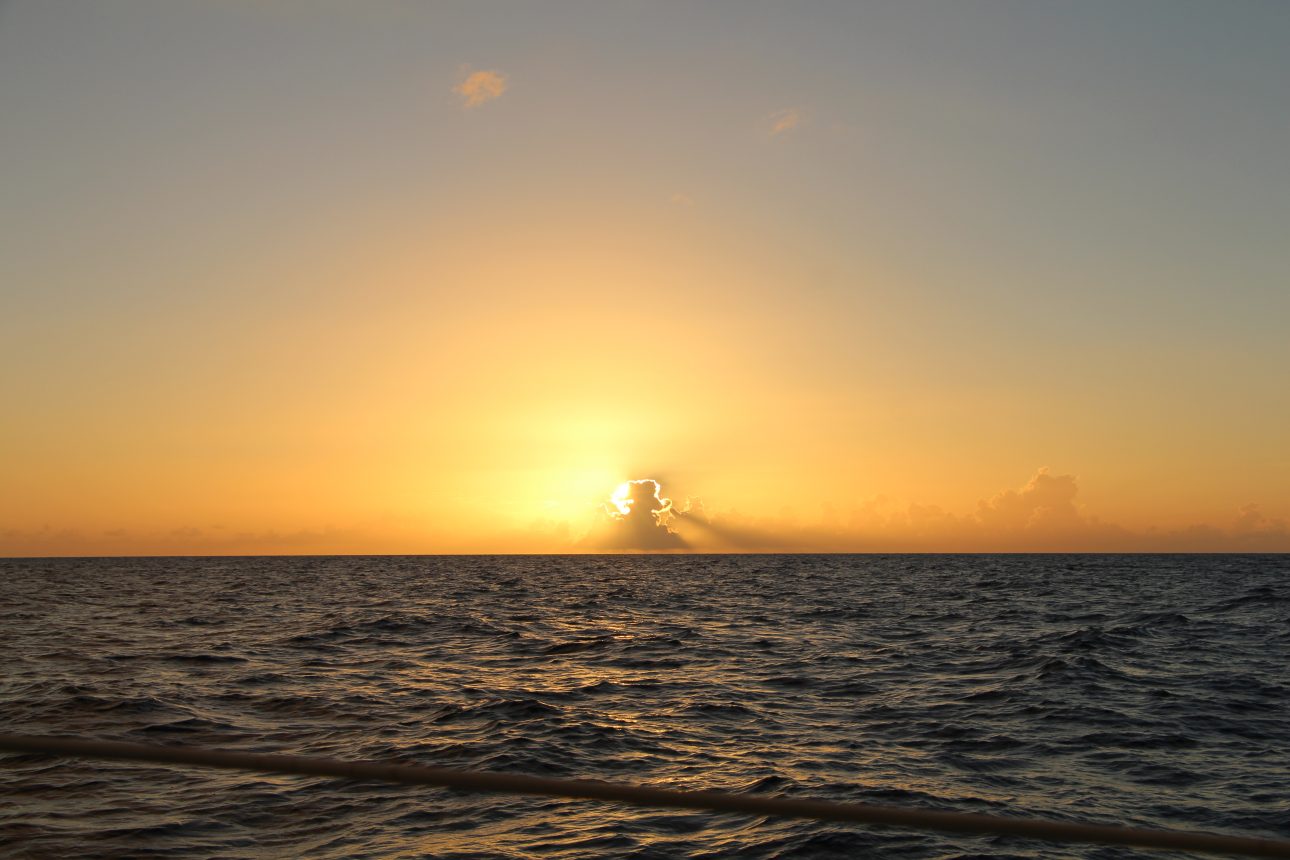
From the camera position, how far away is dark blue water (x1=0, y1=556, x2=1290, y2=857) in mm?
13406

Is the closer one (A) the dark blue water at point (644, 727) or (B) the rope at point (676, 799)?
(B) the rope at point (676, 799)

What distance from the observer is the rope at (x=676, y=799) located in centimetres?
291

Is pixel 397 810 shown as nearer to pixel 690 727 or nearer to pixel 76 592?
pixel 690 727

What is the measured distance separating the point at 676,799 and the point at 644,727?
1792 cm

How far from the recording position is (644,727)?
20297 mm

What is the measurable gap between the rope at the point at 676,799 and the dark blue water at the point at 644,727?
996 centimetres

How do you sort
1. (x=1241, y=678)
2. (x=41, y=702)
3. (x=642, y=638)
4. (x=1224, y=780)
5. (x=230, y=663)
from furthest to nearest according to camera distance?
(x=642, y=638) < (x=230, y=663) < (x=1241, y=678) < (x=41, y=702) < (x=1224, y=780)

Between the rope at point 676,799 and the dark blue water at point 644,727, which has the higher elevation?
the rope at point 676,799

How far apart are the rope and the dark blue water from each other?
996cm

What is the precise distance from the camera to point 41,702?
2205 cm

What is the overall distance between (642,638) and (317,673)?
15.3m

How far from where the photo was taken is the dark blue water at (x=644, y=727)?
13406 mm

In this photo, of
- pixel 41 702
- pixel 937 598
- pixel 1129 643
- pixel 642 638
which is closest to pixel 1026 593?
pixel 937 598

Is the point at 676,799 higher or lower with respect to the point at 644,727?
higher
